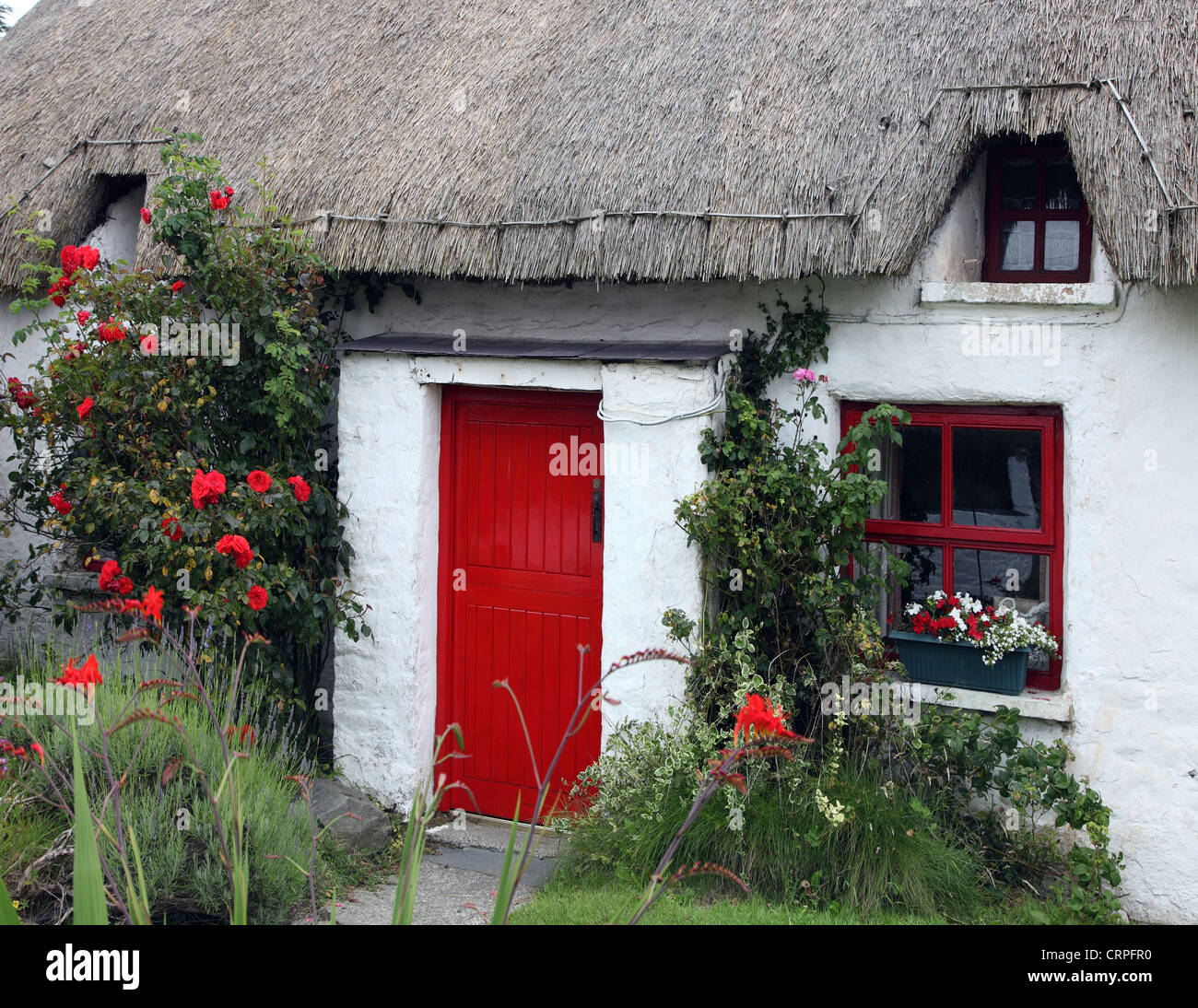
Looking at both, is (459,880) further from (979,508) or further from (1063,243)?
(1063,243)

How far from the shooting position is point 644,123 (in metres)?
5.69

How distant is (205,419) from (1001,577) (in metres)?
3.83

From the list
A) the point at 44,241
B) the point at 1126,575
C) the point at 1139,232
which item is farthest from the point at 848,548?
the point at 44,241

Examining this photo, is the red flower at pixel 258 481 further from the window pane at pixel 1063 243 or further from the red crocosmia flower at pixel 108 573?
the window pane at pixel 1063 243

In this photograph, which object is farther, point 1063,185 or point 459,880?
point 459,880

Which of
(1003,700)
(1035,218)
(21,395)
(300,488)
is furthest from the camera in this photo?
(21,395)

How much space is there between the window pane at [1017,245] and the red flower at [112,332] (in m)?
4.07

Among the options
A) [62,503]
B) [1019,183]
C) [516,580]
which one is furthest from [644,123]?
[62,503]

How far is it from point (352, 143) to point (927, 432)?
3.33 m

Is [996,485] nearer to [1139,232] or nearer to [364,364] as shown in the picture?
[1139,232]

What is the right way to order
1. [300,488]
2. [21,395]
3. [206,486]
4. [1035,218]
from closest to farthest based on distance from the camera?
[206,486], [1035,218], [300,488], [21,395]

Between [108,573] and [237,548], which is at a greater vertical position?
[237,548]

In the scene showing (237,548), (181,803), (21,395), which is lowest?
(181,803)

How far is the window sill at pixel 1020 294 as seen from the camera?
15.8 ft
